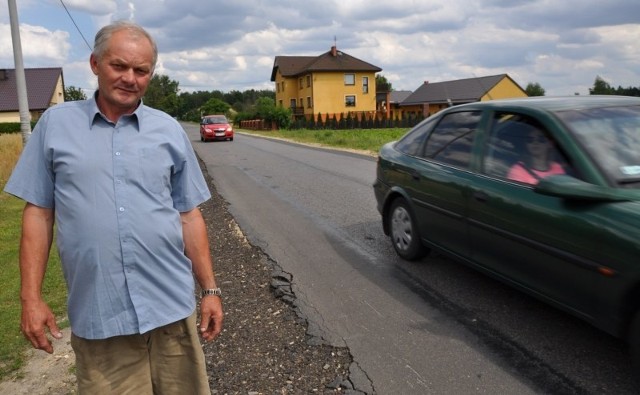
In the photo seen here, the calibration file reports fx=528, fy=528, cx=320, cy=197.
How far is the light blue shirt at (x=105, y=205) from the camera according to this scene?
197 centimetres

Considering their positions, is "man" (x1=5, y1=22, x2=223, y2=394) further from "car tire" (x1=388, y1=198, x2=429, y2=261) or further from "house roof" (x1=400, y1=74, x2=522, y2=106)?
"house roof" (x1=400, y1=74, x2=522, y2=106)

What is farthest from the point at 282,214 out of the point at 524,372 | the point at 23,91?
the point at 23,91

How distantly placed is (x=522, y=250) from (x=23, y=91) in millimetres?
11444

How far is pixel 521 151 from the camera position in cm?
398

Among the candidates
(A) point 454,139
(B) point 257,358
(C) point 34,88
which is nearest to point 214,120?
(A) point 454,139

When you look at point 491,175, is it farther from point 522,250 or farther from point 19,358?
point 19,358

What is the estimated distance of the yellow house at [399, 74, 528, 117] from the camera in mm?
65850

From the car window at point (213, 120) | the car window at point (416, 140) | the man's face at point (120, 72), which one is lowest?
the car window at point (416, 140)

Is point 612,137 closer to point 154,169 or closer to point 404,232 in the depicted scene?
point 404,232

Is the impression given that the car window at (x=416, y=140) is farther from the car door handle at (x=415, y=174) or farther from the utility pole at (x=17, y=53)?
the utility pole at (x=17, y=53)

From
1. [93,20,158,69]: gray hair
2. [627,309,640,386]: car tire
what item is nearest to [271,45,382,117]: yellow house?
[627,309,640,386]: car tire

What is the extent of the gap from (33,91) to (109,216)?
59479 mm

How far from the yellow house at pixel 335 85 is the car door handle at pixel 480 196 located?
5873 centimetres

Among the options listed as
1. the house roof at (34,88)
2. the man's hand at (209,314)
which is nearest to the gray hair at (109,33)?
the man's hand at (209,314)
